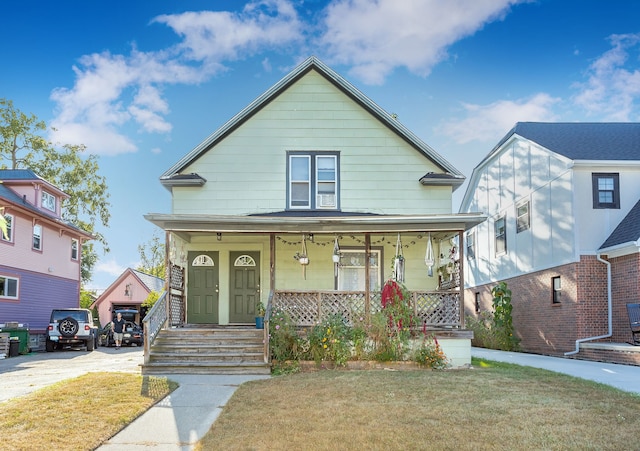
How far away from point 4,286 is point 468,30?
63.1ft

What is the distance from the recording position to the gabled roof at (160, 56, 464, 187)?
1611 centimetres

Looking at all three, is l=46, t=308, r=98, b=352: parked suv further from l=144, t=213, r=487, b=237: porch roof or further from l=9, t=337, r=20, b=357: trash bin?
l=144, t=213, r=487, b=237: porch roof

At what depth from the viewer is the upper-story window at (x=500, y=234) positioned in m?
22.7

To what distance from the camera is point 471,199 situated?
87.4 feet

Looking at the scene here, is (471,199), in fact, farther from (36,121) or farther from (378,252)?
(36,121)

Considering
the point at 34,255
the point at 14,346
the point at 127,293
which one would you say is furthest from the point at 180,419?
the point at 127,293

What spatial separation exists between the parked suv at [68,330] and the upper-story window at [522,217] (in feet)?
55.5

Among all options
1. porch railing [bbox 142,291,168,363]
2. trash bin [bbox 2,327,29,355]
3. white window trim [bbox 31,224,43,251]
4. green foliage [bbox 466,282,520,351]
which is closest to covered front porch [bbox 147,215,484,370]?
porch railing [bbox 142,291,168,363]

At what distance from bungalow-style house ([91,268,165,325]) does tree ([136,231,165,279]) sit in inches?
499

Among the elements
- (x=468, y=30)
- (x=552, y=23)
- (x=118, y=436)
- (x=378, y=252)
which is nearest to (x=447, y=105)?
(x=468, y=30)

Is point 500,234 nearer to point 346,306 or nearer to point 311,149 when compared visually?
point 311,149

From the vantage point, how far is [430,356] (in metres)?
13.1

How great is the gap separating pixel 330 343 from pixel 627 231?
9458 mm

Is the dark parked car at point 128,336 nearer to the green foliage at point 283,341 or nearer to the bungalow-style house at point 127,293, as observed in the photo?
the bungalow-style house at point 127,293
